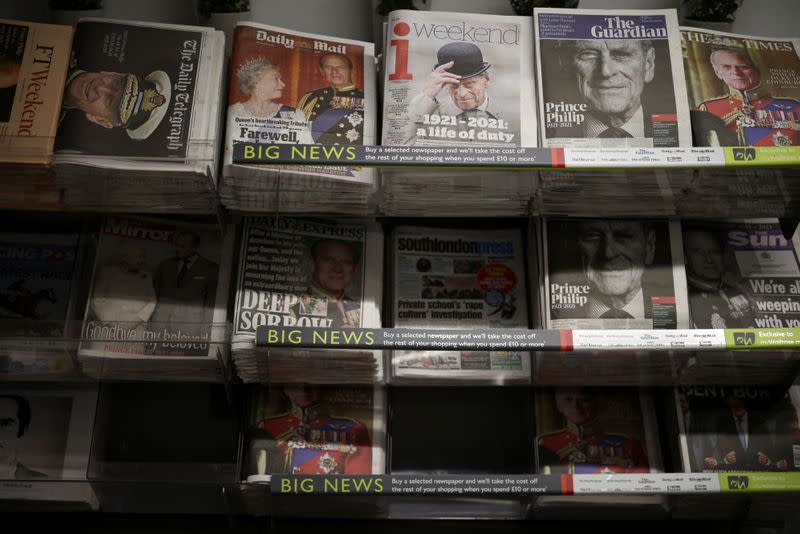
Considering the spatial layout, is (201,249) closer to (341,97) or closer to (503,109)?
(341,97)

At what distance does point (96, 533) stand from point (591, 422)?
1.13 m

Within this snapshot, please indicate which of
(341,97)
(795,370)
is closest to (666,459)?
(795,370)

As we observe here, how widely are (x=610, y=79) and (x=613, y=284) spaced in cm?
44

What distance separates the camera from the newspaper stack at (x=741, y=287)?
5.41ft

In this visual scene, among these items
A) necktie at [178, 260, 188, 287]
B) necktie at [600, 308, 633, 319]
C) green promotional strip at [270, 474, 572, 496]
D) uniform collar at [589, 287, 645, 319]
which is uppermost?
necktie at [178, 260, 188, 287]

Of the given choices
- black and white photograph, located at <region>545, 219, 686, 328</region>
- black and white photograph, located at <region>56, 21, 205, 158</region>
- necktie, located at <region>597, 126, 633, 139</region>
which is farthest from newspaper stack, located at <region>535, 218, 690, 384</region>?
black and white photograph, located at <region>56, 21, 205, 158</region>

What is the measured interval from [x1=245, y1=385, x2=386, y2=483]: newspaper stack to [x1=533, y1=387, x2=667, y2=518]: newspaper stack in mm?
366

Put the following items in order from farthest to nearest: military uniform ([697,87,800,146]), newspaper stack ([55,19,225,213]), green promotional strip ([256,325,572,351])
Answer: military uniform ([697,87,800,146]), newspaper stack ([55,19,225,213]), green promotional strip ([256,325,572,351])

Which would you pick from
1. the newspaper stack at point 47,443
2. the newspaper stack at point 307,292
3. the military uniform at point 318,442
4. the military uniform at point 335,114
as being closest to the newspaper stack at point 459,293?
the newspaper stack at point 307,292

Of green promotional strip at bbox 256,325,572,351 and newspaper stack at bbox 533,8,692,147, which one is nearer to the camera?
green promotional strip at bbox 256,325,572,351

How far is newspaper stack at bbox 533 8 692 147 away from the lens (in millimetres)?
1609

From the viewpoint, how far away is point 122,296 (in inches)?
66.4

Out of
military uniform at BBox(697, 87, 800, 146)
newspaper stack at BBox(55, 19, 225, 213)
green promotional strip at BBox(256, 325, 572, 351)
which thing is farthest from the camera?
military uniform at BBox(697, 87, 800, 146)

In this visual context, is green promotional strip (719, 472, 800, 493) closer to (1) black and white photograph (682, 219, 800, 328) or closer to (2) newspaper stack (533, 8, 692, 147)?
(1) black and white photograph (682, 219, 800, 328)
